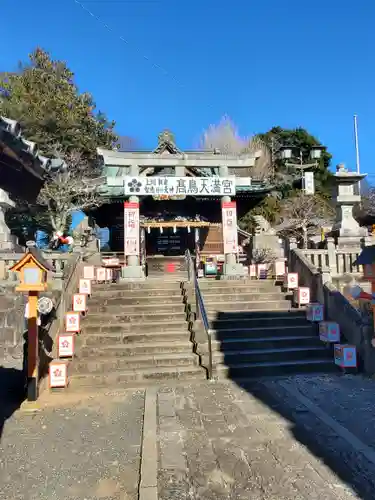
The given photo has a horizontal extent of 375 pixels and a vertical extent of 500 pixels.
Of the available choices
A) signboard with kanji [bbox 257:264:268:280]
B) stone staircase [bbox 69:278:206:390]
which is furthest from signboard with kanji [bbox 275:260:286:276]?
stone staircase [bbox 69:278:206:390]

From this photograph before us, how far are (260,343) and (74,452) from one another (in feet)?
17.3

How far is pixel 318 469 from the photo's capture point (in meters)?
4.25

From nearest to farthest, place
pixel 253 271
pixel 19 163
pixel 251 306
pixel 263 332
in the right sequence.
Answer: pixel 19 163
pixel 263 332
pixel 251 306
pixel 253 271

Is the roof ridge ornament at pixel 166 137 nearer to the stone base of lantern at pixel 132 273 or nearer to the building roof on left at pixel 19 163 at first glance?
the stone base of lantern at pixel 132 273

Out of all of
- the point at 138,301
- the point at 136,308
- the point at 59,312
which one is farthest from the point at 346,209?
the point at 59,312

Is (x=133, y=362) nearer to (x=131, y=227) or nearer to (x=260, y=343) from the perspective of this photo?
(x=260, y=343)

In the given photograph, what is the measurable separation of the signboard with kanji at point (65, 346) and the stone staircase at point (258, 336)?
9.57ft

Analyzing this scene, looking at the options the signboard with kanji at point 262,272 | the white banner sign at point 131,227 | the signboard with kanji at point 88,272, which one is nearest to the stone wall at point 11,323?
the signboard with kanji at point 88,272

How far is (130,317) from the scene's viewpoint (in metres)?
9.91

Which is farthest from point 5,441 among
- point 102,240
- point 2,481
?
point 102,240

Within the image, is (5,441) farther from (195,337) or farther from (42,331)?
(195,337)

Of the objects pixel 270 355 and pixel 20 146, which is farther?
pixel 270 355

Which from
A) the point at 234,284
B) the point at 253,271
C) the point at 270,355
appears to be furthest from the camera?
the point at 253,271

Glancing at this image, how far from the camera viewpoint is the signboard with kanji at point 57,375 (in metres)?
7.32
